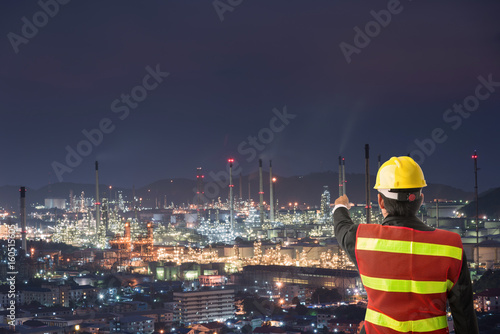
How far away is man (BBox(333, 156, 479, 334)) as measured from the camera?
2.24 ft

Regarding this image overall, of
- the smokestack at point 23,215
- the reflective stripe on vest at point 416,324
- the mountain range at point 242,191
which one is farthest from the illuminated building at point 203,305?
the mountain range at point 242,191

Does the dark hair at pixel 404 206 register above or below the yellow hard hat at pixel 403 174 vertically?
below

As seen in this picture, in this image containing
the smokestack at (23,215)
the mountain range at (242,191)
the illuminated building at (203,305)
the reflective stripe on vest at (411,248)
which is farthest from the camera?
the mountain range at (242,191)

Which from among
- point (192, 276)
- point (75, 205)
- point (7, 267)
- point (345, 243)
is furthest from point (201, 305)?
point (75, 205)

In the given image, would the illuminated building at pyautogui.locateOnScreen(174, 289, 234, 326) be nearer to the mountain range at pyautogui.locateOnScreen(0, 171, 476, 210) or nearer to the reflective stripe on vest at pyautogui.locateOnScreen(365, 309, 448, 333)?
the reflective stripe on vest at pyautogui.locateOnScreen(365, 309, 448, 333)

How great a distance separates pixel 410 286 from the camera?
69cm

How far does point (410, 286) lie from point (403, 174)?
11 cm

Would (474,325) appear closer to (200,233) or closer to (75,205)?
(200,233)

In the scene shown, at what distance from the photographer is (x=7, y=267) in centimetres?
1428

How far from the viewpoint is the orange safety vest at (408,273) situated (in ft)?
2.23

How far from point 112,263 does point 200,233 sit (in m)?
5.64

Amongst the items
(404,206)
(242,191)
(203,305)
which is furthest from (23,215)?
(242,191)

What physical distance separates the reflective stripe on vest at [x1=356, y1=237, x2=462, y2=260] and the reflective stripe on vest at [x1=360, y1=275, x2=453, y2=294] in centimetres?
3

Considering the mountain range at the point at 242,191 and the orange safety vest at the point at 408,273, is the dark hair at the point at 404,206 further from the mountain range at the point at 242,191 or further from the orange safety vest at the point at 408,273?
the mountain range at the point at 242,191
